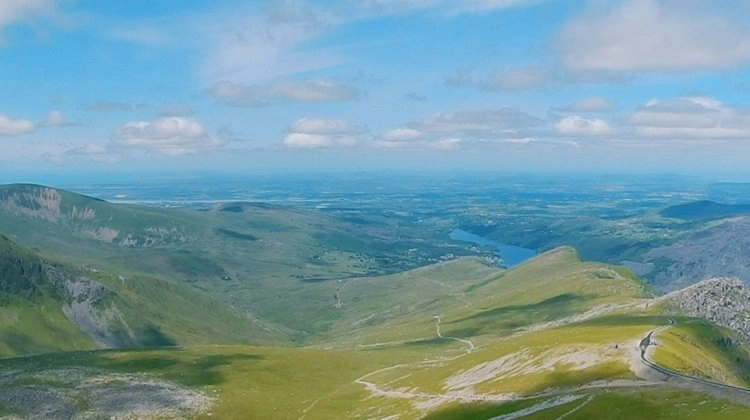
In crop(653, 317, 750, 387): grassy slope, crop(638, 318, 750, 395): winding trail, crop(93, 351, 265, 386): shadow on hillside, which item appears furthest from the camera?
crop(93, 351, 265, 386): shadow on hillside

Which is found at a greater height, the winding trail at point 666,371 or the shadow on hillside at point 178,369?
the winding trail at point 666,371

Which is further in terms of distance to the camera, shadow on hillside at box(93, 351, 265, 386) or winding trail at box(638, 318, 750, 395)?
shadow on hillside at box(93, 351, 265, 386)

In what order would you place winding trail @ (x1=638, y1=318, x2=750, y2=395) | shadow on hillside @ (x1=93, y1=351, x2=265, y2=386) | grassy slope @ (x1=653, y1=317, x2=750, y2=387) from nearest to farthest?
1. winding trail @ (x1=638, y1=318, x2=750, y2=395)
2. grassy slope @ (x1=653, y1=317, x2=750, y2=387)
3. shadow on hillside @ (x1=93, y1=351, x2=265, y2=386)

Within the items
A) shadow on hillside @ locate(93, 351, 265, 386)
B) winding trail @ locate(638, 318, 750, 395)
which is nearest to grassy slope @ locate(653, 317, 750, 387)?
winding trail @ locate(638, 318, 750, 395)

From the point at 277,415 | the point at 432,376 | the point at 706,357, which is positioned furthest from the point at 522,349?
the point at 277,415

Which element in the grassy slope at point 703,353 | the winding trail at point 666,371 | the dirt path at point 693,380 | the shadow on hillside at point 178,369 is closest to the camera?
the dirt path at point 693,380

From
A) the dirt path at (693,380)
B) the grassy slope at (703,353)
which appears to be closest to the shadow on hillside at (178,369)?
the dirt path at (693,380)

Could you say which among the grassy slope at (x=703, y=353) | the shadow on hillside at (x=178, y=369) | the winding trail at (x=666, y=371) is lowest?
the shadow on hillside at (x=178, y=369)

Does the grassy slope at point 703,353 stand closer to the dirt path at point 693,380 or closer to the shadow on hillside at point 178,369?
the dirt path at point 693,380

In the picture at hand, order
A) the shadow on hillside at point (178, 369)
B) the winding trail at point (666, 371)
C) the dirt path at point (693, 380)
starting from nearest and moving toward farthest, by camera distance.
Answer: the dirt path at point (693, 380), the winding trail at point (666, 371), the shadow on hillside at point (178, 369)

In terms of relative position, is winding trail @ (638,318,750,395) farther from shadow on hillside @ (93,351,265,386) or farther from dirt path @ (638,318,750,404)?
shadow on hillside @ (93,351,265,386)

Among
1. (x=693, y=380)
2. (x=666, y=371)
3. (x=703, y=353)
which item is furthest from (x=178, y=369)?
(x=693, y=380)

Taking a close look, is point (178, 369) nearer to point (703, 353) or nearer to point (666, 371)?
point (703, 353)
